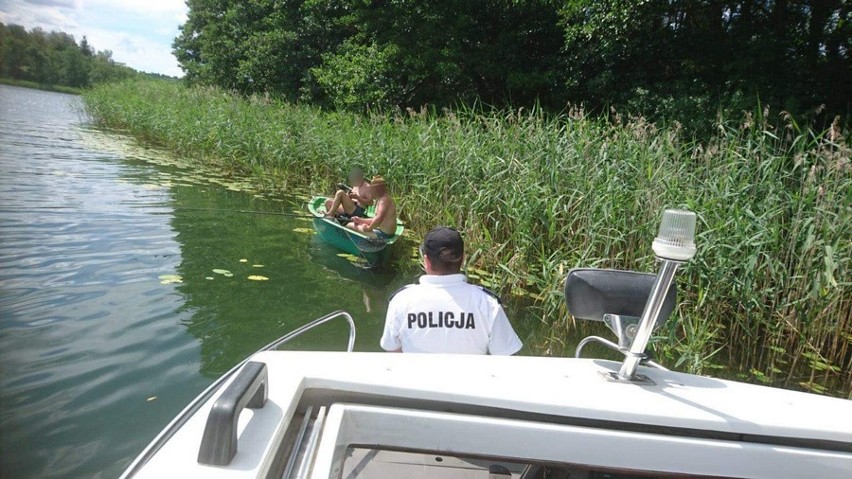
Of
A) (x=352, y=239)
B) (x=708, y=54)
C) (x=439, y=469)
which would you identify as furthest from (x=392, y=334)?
(x=708, y=54)

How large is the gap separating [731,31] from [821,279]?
904 cm

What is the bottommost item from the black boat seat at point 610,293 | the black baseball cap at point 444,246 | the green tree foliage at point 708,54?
the black baseball cap at point 444,246

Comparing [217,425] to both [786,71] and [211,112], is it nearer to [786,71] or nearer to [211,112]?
[786,71]

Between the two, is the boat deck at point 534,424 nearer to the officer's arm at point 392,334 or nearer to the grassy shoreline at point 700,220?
the officer's arm at point 392,334

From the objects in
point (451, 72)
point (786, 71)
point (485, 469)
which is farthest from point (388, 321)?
point (451, 72)

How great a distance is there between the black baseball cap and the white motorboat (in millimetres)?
1193

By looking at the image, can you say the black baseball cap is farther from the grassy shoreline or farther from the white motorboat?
the grassy shoreline

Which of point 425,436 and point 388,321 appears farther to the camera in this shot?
point 388,321

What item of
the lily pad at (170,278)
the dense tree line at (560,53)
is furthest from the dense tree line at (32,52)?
the dense tree line at (560,53)

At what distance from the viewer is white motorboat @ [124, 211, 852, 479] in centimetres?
134

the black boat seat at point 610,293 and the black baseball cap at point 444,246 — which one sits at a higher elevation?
the black boat seat at point 610,293

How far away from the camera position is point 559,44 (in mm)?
15117

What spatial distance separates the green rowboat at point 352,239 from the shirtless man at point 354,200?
142 millimetres

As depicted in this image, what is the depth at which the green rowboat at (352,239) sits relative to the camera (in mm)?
7113
